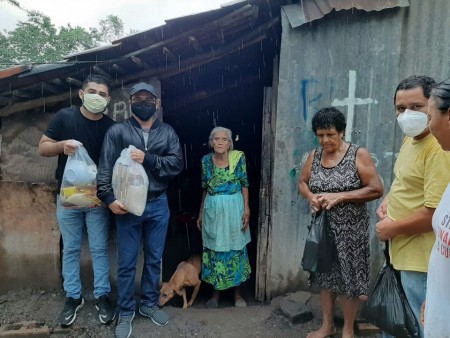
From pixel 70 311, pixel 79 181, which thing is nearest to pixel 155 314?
Result: pixel 70 311

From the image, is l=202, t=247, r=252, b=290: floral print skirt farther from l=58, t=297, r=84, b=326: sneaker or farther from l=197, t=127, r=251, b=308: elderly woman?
l=58, t=297, r=84, b=326: sneaker

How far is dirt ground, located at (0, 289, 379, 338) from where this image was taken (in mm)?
3691

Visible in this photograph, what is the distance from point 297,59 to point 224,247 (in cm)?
233

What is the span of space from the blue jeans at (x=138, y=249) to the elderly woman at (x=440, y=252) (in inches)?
104


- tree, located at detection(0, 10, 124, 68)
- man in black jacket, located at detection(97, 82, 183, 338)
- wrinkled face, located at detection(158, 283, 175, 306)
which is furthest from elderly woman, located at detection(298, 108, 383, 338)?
tree, located at detection(0, 10, 124, 68)

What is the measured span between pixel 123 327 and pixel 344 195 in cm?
255

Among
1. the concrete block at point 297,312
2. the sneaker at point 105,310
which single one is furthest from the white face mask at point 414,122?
the sneaker at point 105,310

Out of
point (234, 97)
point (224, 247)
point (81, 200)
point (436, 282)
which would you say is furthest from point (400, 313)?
point (234, 97)

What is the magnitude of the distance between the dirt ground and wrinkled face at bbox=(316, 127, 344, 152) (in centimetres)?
196

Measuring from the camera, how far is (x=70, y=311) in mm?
3756

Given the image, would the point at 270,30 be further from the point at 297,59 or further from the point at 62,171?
the point at 62,171

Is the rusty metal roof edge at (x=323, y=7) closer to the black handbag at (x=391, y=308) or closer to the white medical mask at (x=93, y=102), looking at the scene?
the white medical mask at (x=93, y=102)

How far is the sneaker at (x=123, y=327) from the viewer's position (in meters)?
3.53

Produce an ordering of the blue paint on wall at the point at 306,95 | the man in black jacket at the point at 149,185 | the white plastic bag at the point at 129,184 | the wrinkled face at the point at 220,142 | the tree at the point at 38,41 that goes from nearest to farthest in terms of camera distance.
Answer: the white plastic bag at the point at 129,184 < the man in black jacket at the point at 149,185 < the blue paint on wall at the point at 306,95 < the wrinkled face at the point at 220,142 < the tree at the point at 38,41
